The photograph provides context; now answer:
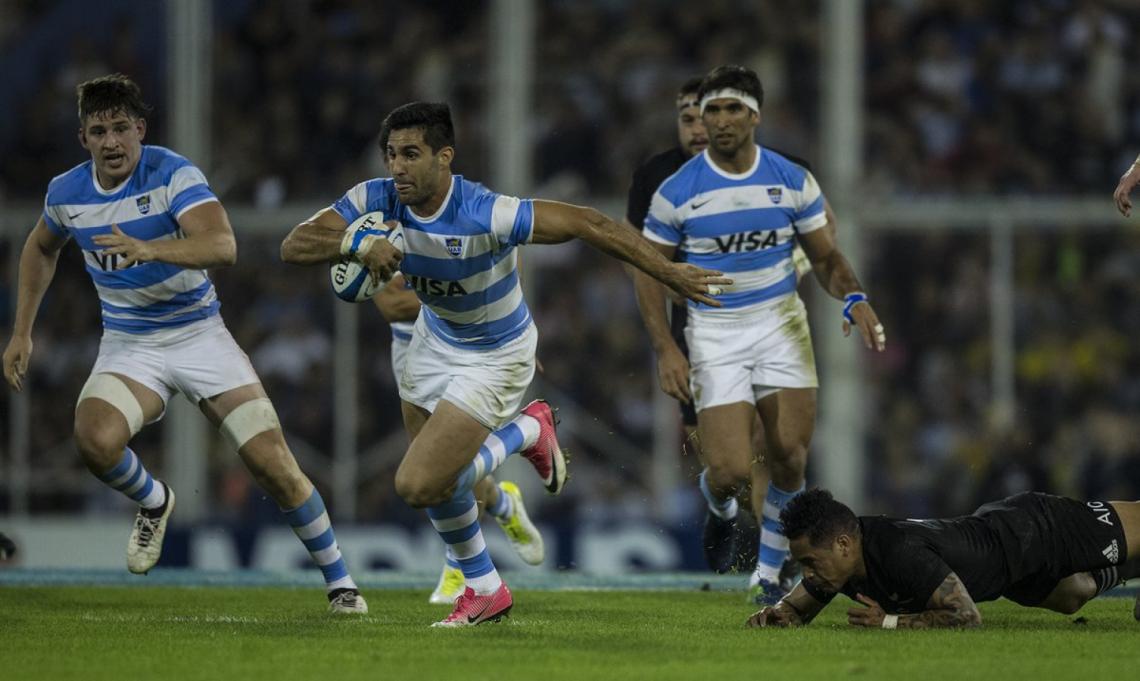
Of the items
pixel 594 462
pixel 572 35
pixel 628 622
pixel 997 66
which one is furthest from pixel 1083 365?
pixel 628 622

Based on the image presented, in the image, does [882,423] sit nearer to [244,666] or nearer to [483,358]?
[483,358]

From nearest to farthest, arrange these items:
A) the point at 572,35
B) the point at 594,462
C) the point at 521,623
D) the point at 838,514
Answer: the point at 838,514
the point at 521,623
the point at 594,462
the point at 572,35

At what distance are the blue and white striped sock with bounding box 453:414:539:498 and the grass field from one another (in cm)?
65

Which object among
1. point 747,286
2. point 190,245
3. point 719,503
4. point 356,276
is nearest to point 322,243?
point 356,276

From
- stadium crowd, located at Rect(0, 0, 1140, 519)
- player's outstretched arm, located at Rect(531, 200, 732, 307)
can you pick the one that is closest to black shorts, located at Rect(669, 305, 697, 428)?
player's outstretched arm, located at Rect(531, 200, 732, 307)

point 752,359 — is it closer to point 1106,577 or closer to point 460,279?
point 460,279

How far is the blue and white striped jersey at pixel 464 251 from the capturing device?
25.9 ft

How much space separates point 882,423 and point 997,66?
3608 mm

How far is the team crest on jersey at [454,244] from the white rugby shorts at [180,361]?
146 centimetres

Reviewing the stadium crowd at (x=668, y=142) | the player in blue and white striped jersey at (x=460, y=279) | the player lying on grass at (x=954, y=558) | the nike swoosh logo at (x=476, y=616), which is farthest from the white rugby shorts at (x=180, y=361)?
the stadium crowd at (x=668, y=142)

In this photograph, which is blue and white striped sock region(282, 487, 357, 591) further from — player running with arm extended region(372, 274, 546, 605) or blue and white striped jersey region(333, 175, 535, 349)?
blue and white striped jersey region(333, 175, 535, 349)

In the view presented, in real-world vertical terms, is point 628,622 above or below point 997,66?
below

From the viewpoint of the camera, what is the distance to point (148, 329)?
8.87 meters

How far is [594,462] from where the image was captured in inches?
643
